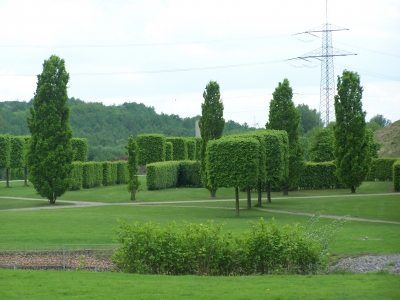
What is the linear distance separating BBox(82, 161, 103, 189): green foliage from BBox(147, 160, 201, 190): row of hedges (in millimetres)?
5810

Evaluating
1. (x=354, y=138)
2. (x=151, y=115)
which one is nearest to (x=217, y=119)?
(x=354, y=138)

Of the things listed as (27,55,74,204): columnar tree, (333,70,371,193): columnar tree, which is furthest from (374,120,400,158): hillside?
(27,55,74,204): columnar tree

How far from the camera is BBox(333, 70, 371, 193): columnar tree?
4097cm

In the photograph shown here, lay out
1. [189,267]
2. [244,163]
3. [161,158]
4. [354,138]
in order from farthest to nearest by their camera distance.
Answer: [161,158] < [354,138] < [244,163] < [189,267]

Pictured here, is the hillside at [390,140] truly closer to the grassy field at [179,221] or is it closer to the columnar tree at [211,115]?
the grassy field at [179,221]

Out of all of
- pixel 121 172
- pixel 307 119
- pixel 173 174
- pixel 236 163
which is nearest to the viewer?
pixel 236 163

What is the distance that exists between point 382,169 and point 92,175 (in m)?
24.7

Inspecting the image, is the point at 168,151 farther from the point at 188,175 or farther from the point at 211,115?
the point at 211,115

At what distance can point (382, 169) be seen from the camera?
2050 inches

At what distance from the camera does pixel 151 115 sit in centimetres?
10712

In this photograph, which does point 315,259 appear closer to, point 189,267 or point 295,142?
point 189,267

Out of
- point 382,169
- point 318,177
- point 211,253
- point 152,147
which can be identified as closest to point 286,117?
point 318,177

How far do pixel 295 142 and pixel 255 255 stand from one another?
2604cm

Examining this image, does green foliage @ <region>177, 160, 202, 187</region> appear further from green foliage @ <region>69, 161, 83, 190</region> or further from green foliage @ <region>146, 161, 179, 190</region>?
green foliage @ <region>69, 161, 83, 190</region>
